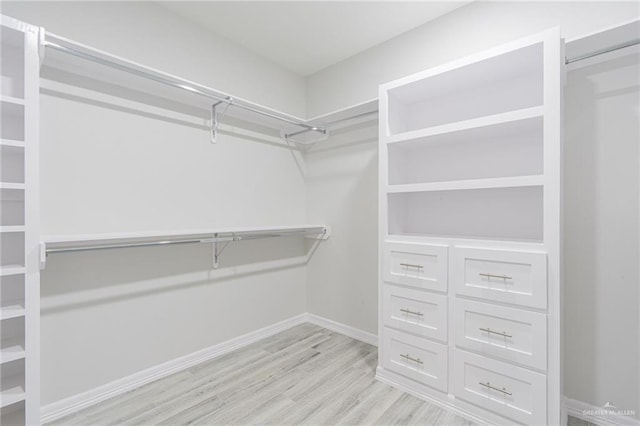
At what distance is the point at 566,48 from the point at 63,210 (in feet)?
9.50

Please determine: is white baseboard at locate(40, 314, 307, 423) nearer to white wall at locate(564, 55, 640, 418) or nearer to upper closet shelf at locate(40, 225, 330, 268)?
upper closet shelf at locate(40, 225, 330, 268)

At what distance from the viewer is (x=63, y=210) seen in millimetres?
1695

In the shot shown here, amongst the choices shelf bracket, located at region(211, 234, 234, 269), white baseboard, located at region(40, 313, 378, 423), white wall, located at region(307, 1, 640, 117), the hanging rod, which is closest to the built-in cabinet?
the hanging rod

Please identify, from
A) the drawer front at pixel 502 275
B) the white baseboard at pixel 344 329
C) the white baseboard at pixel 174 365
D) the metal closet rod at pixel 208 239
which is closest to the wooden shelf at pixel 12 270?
the metal closet rod at pixel 208 239

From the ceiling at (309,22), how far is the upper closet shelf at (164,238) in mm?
1541

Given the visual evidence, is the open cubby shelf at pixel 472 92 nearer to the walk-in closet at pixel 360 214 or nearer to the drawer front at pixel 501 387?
the walk-in closet at pixel 360 214

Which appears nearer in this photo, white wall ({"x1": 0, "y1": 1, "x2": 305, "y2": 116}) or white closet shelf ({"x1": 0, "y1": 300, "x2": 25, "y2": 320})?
→ white closet shelf ({"x1": 0, "y1": 300, "x2": 25, "y2": 320})

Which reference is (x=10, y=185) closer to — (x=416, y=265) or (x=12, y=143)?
(x=12, y=143)

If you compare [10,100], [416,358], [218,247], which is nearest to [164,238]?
[218,247]

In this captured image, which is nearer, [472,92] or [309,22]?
[472,92]

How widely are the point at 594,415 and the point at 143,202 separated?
2919mm

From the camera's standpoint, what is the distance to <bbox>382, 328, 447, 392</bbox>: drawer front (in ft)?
5.74

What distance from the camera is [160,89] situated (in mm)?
1992

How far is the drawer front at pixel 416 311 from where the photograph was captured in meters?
1.75
